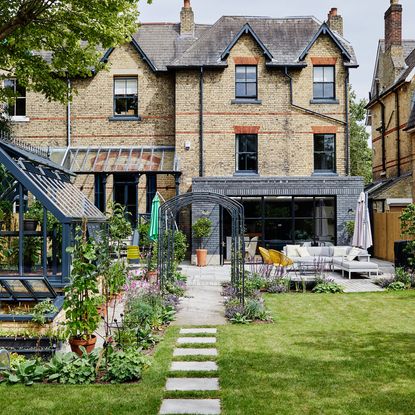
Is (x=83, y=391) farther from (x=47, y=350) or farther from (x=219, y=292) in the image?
(x=219, y=292)

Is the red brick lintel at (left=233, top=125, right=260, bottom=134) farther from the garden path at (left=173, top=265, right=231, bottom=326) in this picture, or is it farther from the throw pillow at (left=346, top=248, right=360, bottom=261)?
the throw pillow at (left=346, top=248, right=360, bottom=261)

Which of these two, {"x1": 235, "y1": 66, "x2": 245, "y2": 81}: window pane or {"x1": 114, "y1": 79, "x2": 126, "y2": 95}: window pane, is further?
{"x1": 114, "y1": 79, "x2": 126, "y2": 95}: window pane

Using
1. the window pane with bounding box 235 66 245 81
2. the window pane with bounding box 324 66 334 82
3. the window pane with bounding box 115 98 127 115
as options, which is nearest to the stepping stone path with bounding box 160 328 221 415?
the window pane with bounding box 235 66 245 81

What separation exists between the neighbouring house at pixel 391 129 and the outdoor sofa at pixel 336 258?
380cm

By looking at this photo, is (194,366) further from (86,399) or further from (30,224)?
(30,224)

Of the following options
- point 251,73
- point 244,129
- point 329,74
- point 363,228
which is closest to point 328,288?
point 363,228

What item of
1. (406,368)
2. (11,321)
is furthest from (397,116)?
(11,321)

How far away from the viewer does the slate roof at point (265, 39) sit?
23312 mm

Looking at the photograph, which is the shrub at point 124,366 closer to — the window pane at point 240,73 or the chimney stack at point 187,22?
the window pane at point 240,73

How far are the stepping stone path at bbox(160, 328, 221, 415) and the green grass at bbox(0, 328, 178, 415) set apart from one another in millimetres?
164

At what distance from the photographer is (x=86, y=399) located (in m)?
6.24

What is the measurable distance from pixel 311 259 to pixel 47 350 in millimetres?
11811

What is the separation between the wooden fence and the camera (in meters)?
22.1

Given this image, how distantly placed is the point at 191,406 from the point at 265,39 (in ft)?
70.0
